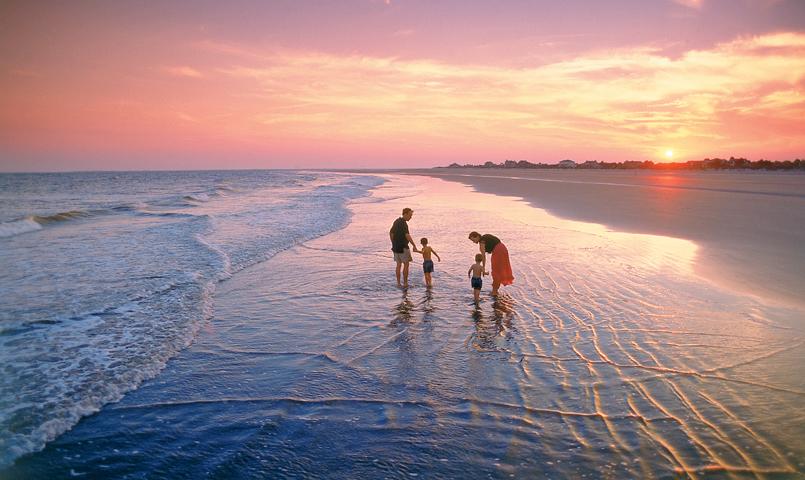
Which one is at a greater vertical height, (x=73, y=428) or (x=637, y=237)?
(x=637, y=237)

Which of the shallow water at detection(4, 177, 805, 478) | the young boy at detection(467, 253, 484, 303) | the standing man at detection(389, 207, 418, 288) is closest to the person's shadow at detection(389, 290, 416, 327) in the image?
the shallow water at detection(4, 177, 805, 478)

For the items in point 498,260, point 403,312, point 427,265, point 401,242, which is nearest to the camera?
point 403,312

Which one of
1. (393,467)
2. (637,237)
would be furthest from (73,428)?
(637,237)

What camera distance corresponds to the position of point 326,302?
30.5 ft

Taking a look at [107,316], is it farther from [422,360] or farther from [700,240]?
[700,240]

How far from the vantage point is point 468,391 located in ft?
17.9

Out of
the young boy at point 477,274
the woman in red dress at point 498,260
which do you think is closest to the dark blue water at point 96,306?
the young boy at point 477,274

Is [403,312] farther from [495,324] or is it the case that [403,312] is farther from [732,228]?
[732,228]

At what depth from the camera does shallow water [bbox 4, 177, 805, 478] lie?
419cm

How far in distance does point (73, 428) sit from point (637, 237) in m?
16.4

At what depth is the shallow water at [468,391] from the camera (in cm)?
419

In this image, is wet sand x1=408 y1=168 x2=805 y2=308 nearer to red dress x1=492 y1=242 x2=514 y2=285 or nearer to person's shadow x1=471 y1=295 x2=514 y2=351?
red dress x1=492 y1=242 x2=514 y2=285

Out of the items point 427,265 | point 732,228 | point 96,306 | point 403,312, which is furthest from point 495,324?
point 732,228

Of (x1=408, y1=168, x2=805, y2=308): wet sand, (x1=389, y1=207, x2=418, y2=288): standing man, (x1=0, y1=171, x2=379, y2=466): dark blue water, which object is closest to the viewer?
(x1=0, y1=171, x2=379, y2=466): dark blue water
